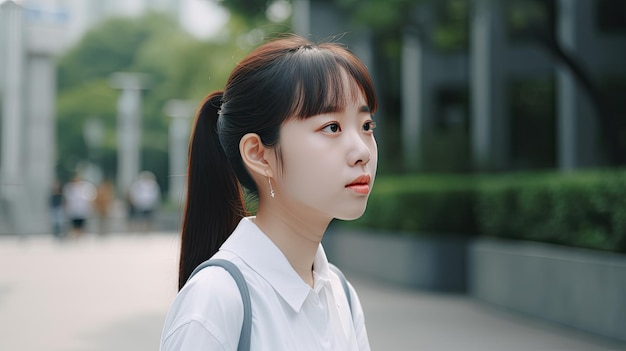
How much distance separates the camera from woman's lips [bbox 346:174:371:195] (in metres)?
1.74

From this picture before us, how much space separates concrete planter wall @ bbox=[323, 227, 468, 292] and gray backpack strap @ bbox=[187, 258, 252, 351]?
10.4 metres

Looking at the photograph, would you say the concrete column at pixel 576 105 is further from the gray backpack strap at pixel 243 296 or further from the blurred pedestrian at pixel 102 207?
the gray backpack strap at pixel 243 296

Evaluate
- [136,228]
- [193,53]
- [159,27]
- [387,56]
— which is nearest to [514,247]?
[387,56]

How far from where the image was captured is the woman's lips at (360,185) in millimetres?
1740

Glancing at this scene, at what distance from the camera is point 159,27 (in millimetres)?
68875

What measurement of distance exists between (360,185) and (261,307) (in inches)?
12.5

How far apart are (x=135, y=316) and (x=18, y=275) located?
5420 millimetres

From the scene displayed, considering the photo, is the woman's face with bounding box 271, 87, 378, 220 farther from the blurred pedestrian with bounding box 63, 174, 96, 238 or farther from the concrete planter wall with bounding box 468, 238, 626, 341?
the blurred pedestrian with bounding box 63, 174, 96, 238

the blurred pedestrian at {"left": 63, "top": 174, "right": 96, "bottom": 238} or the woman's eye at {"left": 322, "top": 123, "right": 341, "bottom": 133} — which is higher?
the woman's eye at {"left": 322, "top": 123, "right": 341, "bottom": 133}

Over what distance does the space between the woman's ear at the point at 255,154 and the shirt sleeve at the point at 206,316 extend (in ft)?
0.89

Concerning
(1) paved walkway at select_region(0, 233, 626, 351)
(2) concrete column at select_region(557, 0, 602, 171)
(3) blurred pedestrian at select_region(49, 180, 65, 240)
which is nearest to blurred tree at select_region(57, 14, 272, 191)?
(3) blurred pedestrian at select_region(49, 180, 65, 240)

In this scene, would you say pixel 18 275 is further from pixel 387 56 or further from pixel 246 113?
pixel 246 113


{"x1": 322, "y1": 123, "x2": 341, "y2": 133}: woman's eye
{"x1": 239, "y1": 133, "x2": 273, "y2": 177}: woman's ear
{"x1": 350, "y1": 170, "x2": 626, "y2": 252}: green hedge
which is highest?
{"x1": 322, "y1": 123, "x2": 341, "y2": 133}: woman's eye

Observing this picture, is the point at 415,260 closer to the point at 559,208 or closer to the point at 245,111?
the point at 559,208
